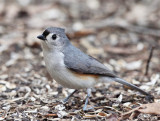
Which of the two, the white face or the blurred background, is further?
the blurred background

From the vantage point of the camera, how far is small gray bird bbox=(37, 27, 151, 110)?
17.5 ft

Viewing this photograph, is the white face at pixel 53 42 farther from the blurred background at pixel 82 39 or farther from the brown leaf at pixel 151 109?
the brown leaf at pixel 151 109

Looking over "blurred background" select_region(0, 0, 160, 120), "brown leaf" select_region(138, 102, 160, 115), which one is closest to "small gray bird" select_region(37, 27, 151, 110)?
"blurred background" select_region(0, 0, 160, 120)

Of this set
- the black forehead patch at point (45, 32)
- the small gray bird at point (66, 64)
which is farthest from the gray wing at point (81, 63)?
the black forehead patch at point (45, 32)

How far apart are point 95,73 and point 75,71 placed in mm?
378

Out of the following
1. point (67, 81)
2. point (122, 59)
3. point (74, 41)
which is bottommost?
point (67, 81)

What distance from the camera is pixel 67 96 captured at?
20.2 ft

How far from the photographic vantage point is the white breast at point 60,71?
5.30 metres

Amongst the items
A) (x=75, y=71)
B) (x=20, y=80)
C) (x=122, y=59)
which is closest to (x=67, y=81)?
(x=75, y=71)

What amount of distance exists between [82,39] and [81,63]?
11.4 feet

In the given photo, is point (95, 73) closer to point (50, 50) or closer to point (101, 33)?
point (50, 50)

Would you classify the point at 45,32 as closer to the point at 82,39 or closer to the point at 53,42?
the point at 53,42

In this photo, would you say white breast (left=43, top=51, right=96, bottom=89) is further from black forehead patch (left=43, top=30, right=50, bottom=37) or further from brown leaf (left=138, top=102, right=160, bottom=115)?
brown leaf (left=138, top=102, right=160, bottom=115)

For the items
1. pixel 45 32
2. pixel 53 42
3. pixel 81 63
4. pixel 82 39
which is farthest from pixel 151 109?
pixel 82 39
